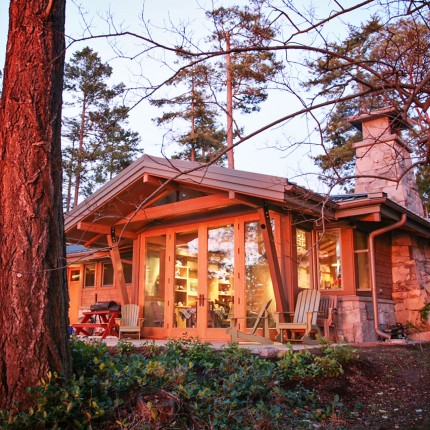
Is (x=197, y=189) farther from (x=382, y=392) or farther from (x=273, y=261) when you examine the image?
(x=382, y=392)

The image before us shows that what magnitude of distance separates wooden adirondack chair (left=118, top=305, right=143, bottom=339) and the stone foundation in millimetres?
3920

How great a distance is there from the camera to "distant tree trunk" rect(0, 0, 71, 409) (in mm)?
3434

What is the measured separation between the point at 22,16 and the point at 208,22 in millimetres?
1475

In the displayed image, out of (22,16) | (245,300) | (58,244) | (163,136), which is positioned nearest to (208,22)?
(163,136)

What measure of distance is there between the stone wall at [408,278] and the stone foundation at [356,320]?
1.31m

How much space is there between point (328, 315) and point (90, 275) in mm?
7960

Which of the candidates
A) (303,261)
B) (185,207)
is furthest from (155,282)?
(303,261)

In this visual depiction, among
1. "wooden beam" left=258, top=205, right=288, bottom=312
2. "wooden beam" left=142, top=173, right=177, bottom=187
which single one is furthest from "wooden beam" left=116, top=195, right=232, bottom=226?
"wooden beam" left=258, top=205, right=288, bottom=312

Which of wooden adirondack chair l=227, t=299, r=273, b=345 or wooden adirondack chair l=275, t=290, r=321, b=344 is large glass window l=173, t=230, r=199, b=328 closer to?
wooden adirondack chair l=227, t=299, r=273, b=345

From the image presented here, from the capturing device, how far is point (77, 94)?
22.7 meters

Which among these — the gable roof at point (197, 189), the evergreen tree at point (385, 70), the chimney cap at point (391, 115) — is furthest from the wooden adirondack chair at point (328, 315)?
the evergreen tree at point (385, 70)

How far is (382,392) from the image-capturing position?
511 cm

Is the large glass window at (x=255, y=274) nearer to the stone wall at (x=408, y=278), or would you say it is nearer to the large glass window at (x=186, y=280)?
the large glass window at (x=186, y=280)

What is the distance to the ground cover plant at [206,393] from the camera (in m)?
3.28
